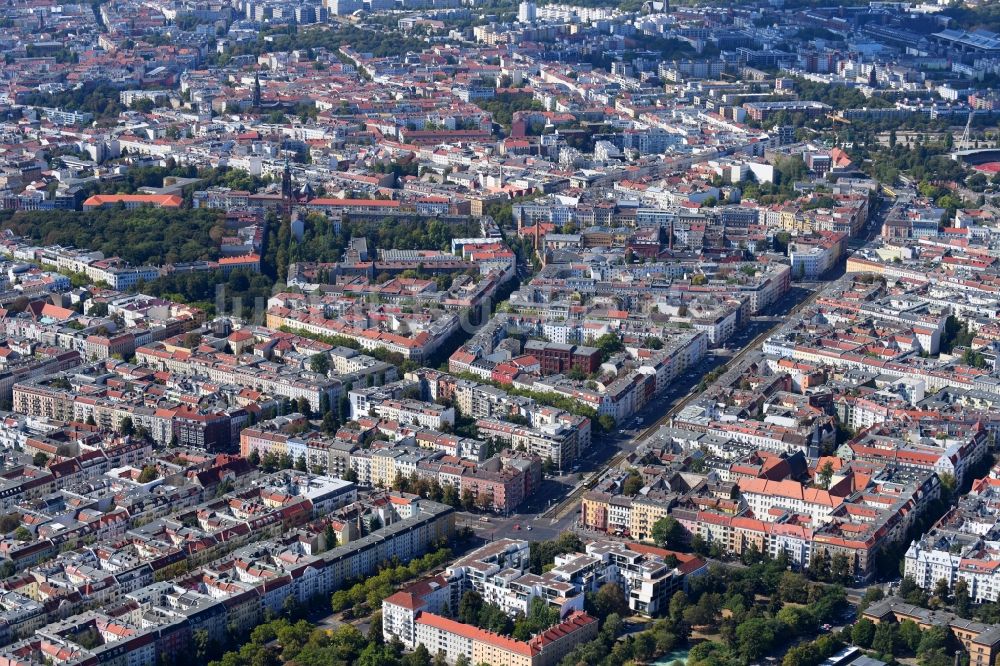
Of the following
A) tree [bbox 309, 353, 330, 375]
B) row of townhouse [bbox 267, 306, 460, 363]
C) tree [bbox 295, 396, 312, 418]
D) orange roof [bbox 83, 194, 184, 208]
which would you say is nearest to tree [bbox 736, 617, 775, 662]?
tree [bbox 295, 396, 312, 418]

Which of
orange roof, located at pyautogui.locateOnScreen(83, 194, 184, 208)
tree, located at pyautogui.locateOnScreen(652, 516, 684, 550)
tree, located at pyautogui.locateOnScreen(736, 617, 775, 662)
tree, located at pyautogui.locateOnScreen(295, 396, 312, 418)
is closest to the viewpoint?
tree, located at pyautogui.locateOnScreen(736, 617, 775, 662)

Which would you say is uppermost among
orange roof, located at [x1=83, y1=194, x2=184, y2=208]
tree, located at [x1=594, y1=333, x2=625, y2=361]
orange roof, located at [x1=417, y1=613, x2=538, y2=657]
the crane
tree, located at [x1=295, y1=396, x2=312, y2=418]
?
the crane

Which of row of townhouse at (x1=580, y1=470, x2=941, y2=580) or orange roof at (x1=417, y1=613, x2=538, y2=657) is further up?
row of townhouse at (x1=580, y1=470, x2=941, y2=580)

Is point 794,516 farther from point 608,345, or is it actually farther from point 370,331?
point 370,331

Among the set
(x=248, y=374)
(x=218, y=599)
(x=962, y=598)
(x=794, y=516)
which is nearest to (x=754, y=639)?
(x=962, y=598)

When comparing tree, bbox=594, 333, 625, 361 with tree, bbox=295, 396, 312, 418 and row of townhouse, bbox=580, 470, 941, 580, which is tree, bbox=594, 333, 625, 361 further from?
row of townhouse, bbox=580, 470, 941, 580

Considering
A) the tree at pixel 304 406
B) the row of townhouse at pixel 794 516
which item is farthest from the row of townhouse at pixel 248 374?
the row of townhouse at pixel 794 516

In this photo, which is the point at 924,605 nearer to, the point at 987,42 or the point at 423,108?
the point at 423,108
